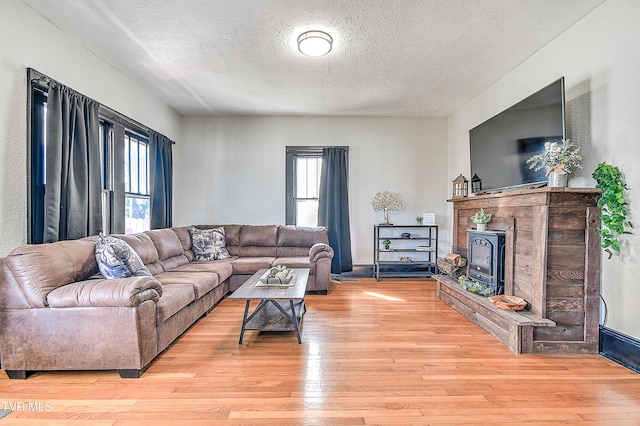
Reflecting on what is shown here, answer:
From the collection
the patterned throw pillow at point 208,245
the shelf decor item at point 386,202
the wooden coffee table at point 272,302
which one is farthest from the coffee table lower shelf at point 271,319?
the shelf decor item at point 386,202

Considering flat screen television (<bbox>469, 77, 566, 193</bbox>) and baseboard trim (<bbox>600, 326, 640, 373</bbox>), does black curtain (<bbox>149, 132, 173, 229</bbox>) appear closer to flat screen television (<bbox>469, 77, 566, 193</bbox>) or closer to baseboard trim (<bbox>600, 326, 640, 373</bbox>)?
flat screen television (<bbox>469, 77, 566, 193</bbox>)

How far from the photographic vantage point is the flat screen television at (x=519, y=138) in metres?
2.60

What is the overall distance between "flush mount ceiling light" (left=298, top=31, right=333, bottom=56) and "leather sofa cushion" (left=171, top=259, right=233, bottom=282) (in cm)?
264

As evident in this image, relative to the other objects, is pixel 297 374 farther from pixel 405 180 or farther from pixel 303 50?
pixel 405 180

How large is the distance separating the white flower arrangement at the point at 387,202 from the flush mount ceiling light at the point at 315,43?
2804 mm

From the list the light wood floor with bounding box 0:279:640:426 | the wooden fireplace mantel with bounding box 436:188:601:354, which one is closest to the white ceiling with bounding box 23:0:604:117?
the wooden fireplace mantel with bounding box 436:188:601:354

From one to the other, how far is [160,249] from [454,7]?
3860 millimetres

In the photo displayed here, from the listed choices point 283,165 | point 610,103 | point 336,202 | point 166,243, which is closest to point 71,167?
point 166,243

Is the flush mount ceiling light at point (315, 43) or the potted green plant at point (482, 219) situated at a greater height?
the flush mount ceiling light at point (315, 43)

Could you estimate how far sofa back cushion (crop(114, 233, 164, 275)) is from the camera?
3.19 meters

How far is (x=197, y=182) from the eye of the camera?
5.36 meters

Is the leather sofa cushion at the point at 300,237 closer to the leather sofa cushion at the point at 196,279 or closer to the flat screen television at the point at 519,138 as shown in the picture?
the leather sofa cushion at the point at 196,279

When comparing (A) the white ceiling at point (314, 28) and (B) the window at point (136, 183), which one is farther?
(B) the window at point (136, 183)

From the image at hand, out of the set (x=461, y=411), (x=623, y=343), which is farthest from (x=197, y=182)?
(x=623, y=343)
